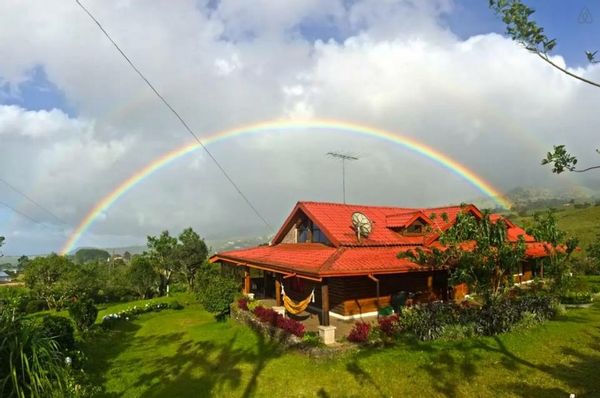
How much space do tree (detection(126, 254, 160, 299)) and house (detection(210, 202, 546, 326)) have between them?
20277 millimetres

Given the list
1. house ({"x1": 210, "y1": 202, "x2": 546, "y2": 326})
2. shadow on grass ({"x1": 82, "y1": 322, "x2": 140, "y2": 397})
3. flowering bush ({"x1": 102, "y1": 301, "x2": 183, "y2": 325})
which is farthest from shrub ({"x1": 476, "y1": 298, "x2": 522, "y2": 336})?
flowering bush ({"x1": 102, "y1": 301, "x2": 183, "y2": 325})

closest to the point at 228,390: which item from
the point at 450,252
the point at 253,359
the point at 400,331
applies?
the point at 253,359

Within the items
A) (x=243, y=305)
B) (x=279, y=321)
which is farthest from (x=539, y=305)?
(x=243, y=305)

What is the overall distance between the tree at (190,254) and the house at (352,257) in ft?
65.3

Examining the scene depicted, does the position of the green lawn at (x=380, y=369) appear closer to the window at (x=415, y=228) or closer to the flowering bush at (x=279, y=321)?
the flowering bush at (x=279, y=321)

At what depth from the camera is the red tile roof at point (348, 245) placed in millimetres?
16453

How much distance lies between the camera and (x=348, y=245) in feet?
63.5

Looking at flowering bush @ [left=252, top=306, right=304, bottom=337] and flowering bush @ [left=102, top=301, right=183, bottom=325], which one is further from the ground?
flowering bush @ [left=252, top=306, right=304, bottom=337]

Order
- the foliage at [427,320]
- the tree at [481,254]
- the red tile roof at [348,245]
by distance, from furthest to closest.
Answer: the red tile roof at [348,245] < the tree at [481,254] < the foliage at [427,320]

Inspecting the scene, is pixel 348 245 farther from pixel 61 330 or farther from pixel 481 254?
pixel 61 330

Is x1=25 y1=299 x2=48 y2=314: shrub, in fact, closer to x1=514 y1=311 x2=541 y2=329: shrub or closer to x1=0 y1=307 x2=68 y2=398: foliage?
x1=0 y1=307 x2=68 y2=398: foliage

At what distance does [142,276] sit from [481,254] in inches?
1455

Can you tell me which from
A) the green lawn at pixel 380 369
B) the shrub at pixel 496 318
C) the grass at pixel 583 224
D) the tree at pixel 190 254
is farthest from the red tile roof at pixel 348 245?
the grass at pixel 583 224

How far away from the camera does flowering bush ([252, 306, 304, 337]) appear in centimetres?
1484
